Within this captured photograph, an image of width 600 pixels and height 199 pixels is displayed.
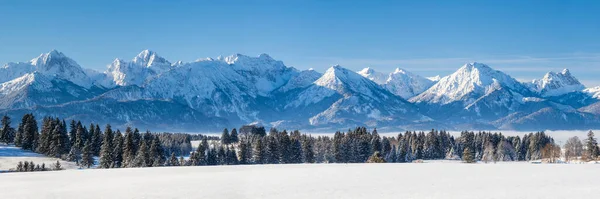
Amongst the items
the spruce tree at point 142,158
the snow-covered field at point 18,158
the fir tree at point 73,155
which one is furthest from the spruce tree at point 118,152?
the fir tree at point 73,155

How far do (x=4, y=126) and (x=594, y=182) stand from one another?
151 metres

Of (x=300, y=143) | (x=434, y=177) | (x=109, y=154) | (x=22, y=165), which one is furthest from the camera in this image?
(x=300, y=143)

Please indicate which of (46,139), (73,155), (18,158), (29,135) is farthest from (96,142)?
(18,158)

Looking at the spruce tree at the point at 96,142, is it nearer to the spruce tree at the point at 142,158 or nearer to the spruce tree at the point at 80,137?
the spruce tree at the point at 80,137

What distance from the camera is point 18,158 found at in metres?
128

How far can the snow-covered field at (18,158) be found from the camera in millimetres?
120688

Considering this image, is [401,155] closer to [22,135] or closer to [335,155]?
[335,155]

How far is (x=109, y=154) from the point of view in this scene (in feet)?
400

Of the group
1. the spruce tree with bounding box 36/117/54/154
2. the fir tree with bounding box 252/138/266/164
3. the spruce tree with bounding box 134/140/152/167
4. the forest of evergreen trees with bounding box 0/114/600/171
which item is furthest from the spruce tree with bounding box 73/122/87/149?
the fir tree with bounding box 252/138/266/164

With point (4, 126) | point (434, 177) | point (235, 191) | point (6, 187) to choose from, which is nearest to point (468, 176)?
point (434, 177)

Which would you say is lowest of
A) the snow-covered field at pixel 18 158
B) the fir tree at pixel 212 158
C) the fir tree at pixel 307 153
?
the snow-covered field at pixel 18 158

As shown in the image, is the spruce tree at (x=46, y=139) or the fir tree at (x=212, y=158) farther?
the fir tree at (x=212, y=158)

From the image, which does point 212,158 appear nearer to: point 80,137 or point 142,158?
point 80,137

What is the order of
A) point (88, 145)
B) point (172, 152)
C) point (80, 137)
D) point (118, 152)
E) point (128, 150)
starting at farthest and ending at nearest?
point (172, 152) < point (80, 137) < point (88, 145) < point (118, 152) < point (128, 150)
